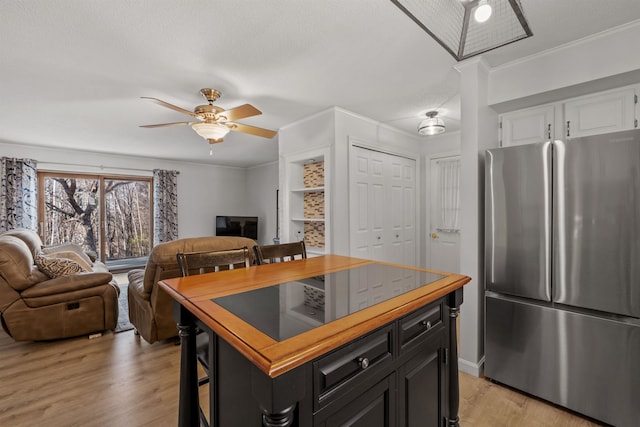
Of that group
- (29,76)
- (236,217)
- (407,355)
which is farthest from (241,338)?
(236,217)

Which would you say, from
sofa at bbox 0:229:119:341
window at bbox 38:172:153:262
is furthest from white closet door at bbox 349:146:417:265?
window at bbox 38:172:153:262

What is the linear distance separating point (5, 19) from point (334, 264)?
251cm

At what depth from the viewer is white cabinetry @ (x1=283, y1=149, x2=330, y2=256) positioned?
3688mm

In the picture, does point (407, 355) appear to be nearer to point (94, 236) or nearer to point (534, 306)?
point (534, 306)

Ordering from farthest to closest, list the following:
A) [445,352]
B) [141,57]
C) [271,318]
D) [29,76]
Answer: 1. [29,76]
2. [141,57]
3. [445,352]
4. [271,318]

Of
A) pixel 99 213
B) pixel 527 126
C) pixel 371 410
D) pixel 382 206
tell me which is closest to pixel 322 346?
pixel 371 410

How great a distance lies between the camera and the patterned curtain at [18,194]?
15.8 ft

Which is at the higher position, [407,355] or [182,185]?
[182,185]

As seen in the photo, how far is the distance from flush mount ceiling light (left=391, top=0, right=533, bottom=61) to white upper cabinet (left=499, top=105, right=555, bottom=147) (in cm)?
144

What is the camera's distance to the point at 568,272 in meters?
1.90

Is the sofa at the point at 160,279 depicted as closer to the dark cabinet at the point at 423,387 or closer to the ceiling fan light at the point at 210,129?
the ceiling fan light at the point at 210,129

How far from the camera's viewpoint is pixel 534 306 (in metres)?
2.04

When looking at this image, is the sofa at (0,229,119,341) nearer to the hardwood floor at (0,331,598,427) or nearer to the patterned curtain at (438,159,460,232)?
the hardwood floor at (0,331,598,427)

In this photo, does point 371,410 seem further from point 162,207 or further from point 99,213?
point 99,213
